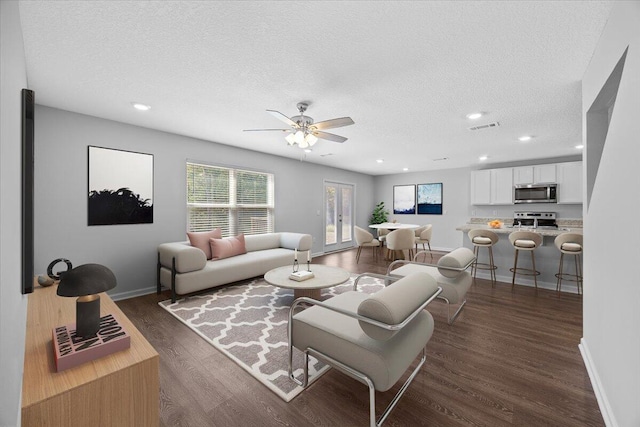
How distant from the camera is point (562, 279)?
4.07 m

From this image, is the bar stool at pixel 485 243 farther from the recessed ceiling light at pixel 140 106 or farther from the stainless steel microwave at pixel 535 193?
the recessed ceiling light at pixel 140 106

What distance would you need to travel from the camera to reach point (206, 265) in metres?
3.84

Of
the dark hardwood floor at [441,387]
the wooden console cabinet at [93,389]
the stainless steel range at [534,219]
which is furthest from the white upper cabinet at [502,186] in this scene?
the wooden console cabinet at [93,389]

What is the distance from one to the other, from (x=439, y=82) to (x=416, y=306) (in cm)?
217

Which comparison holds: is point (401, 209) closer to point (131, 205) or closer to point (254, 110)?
point (254, 110)

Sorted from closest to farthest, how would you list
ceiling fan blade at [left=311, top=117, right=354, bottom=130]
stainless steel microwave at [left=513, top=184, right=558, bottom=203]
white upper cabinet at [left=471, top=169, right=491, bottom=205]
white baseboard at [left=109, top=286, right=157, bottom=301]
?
ceiling fan blade at [left=311, top=117, right=354, bottom=130]
white baseboard at [left=109, top=286, right=157, bottom=301]
stainless steel microwave at [left=513, top=184, right=558, bottom=203]
white upper cabinet at [left=471, top=169, right=491, bottom=205]

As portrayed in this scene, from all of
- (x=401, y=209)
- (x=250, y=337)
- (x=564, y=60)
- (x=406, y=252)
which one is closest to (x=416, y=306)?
(x=250, y=337)

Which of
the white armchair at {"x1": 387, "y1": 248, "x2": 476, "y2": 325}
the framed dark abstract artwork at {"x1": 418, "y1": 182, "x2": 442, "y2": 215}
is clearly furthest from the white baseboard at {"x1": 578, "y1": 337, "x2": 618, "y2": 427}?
the framed dark abstract artwork at {"x1": 418, "y1": 182, "x2": 442, "y2": 215}

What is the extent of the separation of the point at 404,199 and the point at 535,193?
349 cm

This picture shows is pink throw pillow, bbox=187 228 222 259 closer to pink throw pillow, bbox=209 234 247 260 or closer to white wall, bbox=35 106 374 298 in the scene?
pink throw pillow, bbox=209 234 247 260

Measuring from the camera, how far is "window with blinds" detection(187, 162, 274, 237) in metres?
4.59

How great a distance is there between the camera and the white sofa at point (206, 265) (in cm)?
351

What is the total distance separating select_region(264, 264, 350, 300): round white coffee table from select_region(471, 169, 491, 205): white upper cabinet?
538cm

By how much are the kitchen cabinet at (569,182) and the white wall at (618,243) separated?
498 cm
